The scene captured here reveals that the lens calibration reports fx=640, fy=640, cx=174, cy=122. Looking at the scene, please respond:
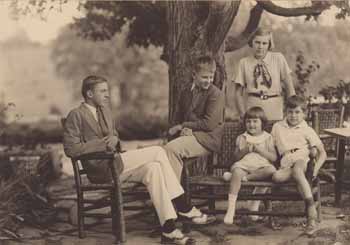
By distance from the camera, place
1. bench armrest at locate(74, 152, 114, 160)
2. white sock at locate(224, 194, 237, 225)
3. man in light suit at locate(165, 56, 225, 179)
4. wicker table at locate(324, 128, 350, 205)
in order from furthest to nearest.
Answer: wicker table at locate(324, 128, 350, 205) < man in light suit at locate(165, 56, 225, 179) < white sock at locate(224, 194, 237, 225) < bench armrest at locate(74, 152, 114, 160)

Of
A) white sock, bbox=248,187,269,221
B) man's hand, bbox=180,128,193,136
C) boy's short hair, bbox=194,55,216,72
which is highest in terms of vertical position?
boy's short hair, bbox=194,55,216,72

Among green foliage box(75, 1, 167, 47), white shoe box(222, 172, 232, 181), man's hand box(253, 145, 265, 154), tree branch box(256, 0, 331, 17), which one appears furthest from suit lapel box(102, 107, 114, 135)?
tree branch box(256, 0, 331, 17)

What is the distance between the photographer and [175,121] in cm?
368

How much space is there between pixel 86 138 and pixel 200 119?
65 cm

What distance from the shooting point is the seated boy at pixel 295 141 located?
3.49 meters

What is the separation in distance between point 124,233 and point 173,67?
3.21 ft

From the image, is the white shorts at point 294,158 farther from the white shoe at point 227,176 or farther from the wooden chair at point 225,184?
the white shoe at point 227,176

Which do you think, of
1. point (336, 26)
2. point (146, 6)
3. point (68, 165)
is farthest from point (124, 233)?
point (336, 26)

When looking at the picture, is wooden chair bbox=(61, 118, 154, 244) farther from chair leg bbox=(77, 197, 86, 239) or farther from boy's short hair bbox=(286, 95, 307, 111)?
boy's short hair bbox=(286, 95, 307, 111)

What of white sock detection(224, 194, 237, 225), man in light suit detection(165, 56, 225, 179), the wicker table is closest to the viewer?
white sock detection(224, 194, 237, 225)

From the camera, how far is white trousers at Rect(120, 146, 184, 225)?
3.42 meters

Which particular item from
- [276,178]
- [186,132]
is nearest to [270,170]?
[276,178]

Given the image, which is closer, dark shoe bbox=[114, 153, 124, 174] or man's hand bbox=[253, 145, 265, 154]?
dark shoe bbox=[114, 153, 124, 174]

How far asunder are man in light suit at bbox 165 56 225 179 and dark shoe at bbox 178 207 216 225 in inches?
10.0
